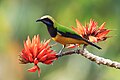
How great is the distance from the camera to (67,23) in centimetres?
667

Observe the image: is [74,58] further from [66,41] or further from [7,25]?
[66,41]

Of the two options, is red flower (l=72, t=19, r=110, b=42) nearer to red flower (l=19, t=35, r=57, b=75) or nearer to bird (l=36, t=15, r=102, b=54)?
bird (l=36, t=15, r=102, b=54)

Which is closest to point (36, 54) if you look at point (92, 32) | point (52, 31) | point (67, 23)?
point (52, 31)

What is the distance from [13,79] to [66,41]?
7.05 m

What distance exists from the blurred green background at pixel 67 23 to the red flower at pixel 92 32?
4807 millimetres

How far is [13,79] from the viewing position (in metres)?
8.38

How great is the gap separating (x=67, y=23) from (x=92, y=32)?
17.0ft

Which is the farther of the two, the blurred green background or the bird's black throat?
the blurred green background

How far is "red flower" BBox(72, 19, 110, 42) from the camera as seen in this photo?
1.47 metres

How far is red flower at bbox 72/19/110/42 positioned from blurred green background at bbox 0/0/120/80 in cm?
481

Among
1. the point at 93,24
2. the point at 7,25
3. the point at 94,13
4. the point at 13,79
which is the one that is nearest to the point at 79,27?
the point at 93,24

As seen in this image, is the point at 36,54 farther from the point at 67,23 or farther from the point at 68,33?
the point at 67,23

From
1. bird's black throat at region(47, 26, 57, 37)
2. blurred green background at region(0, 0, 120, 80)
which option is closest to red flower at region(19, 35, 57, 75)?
bird's black throat at region(47, 26, 57, 37)

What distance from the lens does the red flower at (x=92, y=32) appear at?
4.83 feet
